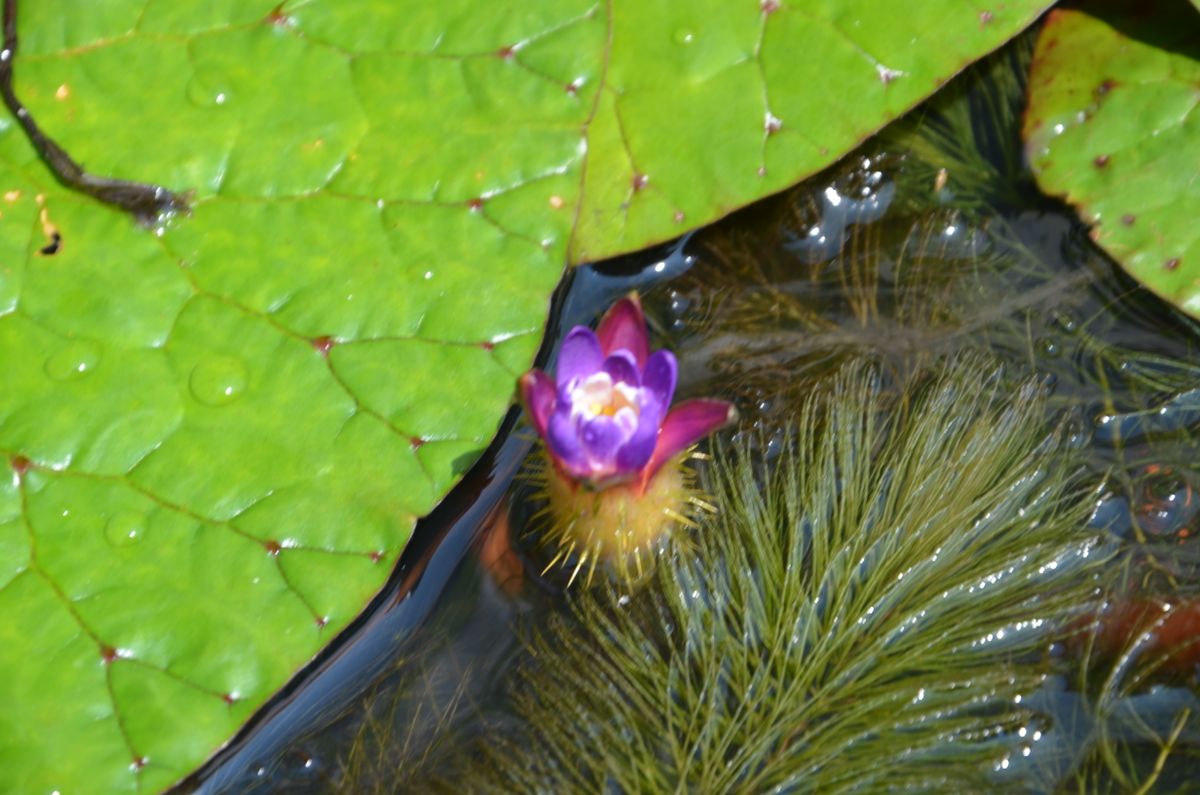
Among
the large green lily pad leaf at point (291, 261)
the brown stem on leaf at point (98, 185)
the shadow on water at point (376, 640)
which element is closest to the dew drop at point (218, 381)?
the large green lily pad leaf at point (291, 261)

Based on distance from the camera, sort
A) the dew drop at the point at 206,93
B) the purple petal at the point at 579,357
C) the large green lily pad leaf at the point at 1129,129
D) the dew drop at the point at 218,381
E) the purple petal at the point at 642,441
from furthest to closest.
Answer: the large green lily pad leaf at the point at 1129,129
the dew drop at the point at 206,93
the dew drop at the point at 218,381
the purple petal at the point at 579,357
the purple petal at the point at 642,441

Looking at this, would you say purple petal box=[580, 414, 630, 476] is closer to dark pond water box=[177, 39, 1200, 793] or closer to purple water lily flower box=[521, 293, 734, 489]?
purple water lily flower box=[521, 293, 734, 489]

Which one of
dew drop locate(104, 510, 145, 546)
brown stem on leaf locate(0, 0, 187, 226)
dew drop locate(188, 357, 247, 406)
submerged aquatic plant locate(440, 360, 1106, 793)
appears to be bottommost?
submerged aquatic plant locate(440, 360, 1106, 793)

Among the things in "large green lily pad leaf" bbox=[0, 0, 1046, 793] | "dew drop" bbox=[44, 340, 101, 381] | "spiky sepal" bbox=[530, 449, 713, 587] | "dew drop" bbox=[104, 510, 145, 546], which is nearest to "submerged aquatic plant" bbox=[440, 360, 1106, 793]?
"spiky sepal" bbox=[530, 449, 713, 587]

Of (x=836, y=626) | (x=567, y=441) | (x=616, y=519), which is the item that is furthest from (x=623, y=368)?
(x=836, y=626)

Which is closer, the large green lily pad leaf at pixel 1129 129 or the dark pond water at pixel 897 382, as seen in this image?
the dark pond water at pixel 897 382

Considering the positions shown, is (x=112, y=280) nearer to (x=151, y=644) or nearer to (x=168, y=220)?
(x=168, y=220)

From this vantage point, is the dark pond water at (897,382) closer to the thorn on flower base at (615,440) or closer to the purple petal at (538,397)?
the thorn on flower base at (615,440)

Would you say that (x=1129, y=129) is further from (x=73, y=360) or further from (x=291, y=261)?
(x=73, y=360)
